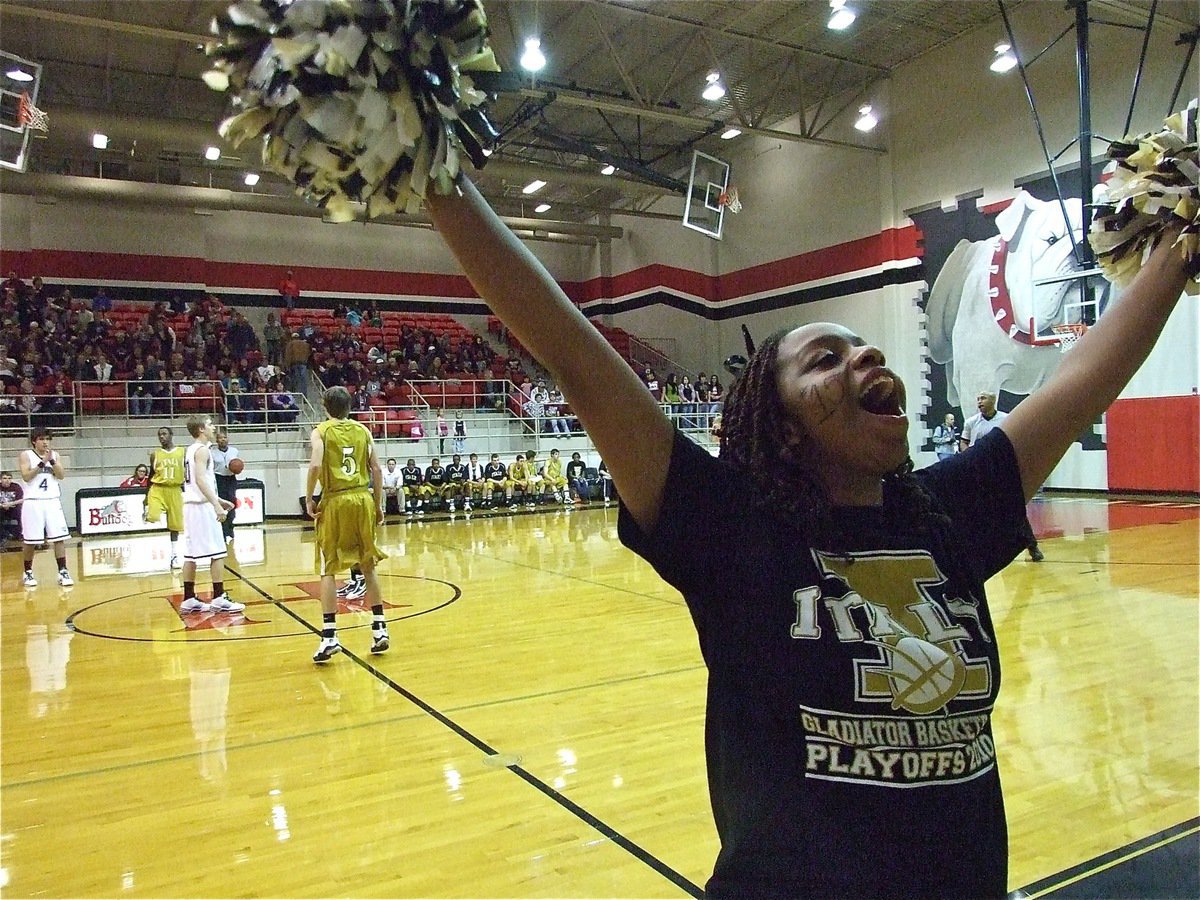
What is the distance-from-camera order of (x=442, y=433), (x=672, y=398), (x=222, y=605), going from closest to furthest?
(x=222, y=605), (x=442, y=433), (x=672, y=398)

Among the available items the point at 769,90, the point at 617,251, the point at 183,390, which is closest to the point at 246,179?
the point at 183,390

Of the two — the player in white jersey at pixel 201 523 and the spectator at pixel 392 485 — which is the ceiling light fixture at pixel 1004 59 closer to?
the spectator at pixel 392 485

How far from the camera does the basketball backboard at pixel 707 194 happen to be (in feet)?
57.4

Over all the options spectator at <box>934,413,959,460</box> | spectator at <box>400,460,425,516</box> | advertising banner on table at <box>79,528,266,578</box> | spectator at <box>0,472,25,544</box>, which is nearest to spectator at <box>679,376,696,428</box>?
spectator at <box>934,413,959,460</box>

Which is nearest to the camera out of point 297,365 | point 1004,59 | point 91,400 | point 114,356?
point 1004,59

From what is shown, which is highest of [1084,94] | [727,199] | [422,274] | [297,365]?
[727,199]

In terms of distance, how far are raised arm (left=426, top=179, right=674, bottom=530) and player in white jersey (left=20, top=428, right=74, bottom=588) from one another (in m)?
9.27

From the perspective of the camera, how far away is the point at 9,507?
12766 mm

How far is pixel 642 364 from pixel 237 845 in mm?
20996

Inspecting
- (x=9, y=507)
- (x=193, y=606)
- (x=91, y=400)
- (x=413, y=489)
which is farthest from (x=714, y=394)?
(x=193, y=606)

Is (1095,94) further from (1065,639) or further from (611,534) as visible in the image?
(1065,639)

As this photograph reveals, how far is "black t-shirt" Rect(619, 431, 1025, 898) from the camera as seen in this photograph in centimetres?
104

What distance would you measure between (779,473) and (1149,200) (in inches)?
36.5

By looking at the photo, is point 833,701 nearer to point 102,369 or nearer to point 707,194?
point 707,194
